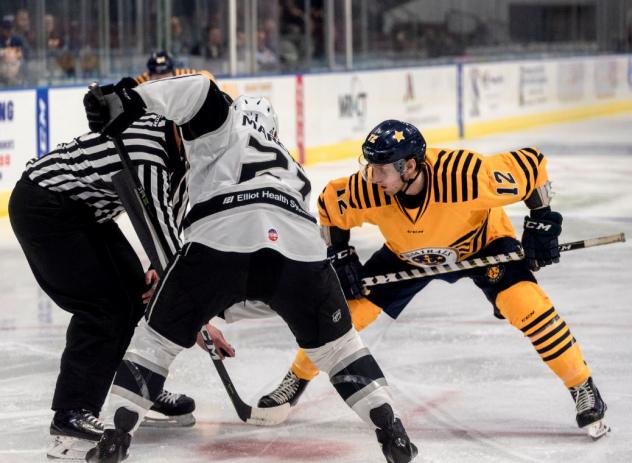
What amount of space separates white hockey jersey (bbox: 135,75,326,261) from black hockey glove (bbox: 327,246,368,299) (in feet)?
1.74

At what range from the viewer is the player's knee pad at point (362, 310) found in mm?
3489

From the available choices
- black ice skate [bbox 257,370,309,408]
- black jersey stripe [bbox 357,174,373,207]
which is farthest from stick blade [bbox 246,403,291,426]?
black jersey stripe [bbox 357,174,373,207]

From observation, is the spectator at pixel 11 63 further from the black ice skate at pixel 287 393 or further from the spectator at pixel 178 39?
the black ice skate at pixel 287 393

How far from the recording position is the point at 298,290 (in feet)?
9.32

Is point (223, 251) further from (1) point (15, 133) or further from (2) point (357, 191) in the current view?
(1) point (15, 133)

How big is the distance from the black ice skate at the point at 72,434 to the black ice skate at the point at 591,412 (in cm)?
123

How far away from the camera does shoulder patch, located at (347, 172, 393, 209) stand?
3.31m

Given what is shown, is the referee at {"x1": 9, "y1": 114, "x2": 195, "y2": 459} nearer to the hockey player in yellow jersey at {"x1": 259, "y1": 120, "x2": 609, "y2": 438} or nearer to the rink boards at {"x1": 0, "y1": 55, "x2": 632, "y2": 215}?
the hockey player in yellow jersey at {"x1": 259, "y1": 120, "x2": 609, "y2": 438}

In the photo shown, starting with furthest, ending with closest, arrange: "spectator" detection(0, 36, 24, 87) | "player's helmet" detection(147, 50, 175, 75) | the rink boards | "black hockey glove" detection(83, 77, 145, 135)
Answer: "spectator" detection(0, 36, 24, 87)
the rink boards
"player's helmet" detection(147, 50, 175, 75)
"black hockey glove" detection(83, 77, 145, 135)

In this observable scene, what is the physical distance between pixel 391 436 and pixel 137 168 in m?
0.86

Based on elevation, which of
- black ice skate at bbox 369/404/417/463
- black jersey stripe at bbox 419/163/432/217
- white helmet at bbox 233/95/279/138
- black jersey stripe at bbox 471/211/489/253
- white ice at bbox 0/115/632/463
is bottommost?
white ice at bbox 0/115/632/463

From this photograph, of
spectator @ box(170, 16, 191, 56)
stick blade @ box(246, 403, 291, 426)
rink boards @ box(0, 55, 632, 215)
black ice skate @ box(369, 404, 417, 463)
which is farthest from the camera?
spectator @ box(170, 16, 191, 56)

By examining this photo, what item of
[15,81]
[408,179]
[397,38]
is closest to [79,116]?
[15,81]

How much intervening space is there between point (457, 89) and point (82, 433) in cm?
1029
